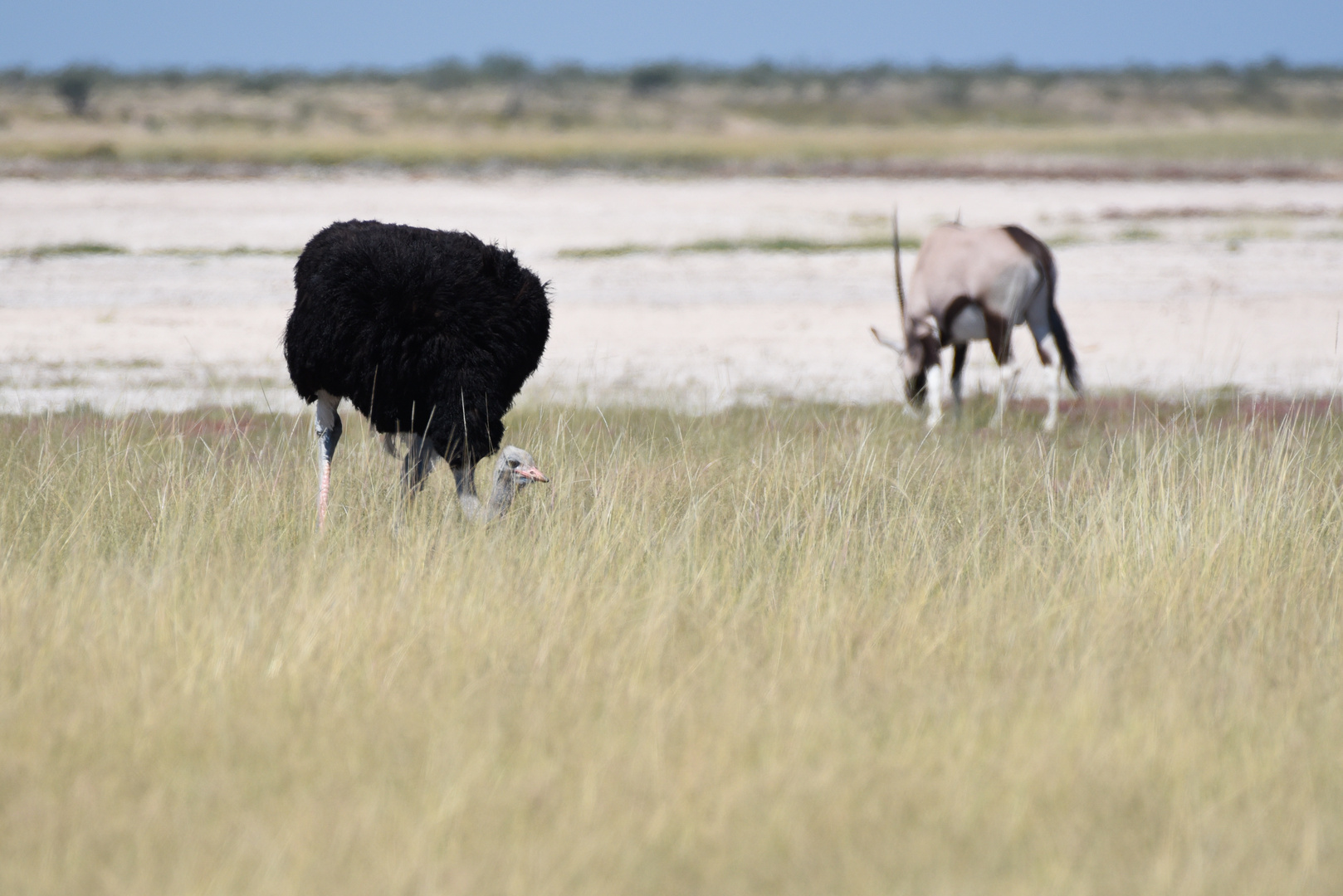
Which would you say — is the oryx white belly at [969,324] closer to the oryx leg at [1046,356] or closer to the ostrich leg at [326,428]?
the oryx leg at [1046,356]

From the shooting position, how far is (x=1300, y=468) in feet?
20.4

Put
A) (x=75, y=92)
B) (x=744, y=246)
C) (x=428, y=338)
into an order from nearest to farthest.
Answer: (x=428, y=338) → (x=744, y=246) → (x=75, y=92)

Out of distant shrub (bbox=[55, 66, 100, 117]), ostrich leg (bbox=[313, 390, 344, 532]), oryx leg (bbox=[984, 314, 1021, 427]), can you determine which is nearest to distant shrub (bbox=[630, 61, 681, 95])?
distant shrub (bbox=[55, 66, 100, 117])

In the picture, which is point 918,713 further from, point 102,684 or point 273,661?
point 102,684

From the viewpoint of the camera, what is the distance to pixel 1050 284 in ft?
31.5

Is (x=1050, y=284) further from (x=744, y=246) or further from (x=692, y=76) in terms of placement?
(x=692, y=76)

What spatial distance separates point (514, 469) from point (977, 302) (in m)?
4.80

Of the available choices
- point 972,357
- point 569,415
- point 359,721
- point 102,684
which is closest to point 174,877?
point 359,721

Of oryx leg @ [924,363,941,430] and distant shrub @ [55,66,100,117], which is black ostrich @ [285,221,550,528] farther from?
distant shrub @ [55,66,100,117]

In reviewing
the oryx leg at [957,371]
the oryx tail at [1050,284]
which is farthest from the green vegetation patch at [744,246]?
the oryx tail at [1050,284]

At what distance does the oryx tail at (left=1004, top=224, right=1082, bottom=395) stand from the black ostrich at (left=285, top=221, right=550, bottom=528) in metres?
4.69

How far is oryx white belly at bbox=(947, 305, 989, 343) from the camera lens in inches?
372

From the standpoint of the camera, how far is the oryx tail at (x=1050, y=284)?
30.9 ft

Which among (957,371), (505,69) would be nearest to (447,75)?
(505,69)
